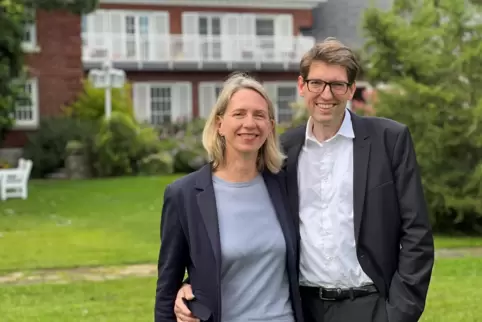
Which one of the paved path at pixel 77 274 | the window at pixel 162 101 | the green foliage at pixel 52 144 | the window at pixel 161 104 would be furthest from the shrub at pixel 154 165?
the paved path at pixel 77 274

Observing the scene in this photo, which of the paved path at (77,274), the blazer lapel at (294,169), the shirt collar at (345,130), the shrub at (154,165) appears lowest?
the shrub at (154,165)

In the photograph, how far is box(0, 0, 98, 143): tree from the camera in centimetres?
1811

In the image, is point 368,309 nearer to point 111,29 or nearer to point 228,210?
point 228,210

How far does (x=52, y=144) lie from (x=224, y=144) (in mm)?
23643

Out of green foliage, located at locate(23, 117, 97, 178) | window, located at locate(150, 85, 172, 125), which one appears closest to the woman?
green foliage, located at locate(23, 117, 97, 178)

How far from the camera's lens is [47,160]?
84.5ft

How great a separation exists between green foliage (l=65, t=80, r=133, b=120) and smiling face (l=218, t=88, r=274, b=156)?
23.8m

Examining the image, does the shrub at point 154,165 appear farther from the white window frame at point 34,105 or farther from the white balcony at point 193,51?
the white balcony at point 193,51

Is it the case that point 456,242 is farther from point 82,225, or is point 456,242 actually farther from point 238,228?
point 238,228

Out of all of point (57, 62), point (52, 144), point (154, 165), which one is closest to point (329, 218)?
point (154, 165)

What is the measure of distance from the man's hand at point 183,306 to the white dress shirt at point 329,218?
0.45 metres

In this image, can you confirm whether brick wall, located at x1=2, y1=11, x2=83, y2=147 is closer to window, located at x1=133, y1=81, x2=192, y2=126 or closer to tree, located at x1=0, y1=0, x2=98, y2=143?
window, located at x1=133, y1=81, x2=192, y2=126

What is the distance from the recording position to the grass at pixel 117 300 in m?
6.99

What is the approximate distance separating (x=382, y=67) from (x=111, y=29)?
21.6 meters
